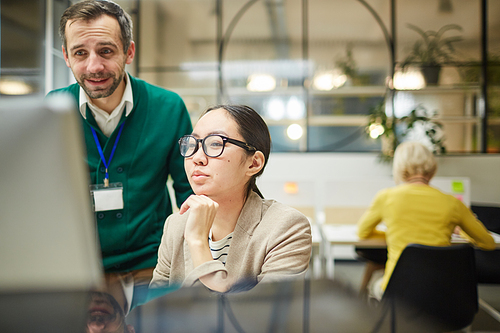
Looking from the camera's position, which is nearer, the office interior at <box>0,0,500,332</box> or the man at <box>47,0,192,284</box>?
the man at <box>47,0,192,284</box>

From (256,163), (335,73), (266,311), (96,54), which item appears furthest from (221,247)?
(335,73)

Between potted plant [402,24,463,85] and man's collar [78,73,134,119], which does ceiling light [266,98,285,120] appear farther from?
man's collar [78,73,134,119]

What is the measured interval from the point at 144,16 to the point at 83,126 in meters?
4.38

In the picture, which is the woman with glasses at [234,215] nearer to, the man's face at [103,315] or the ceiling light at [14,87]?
the man's face at [103,315]

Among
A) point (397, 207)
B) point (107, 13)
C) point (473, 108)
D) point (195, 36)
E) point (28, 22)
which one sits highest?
point (195, 36)

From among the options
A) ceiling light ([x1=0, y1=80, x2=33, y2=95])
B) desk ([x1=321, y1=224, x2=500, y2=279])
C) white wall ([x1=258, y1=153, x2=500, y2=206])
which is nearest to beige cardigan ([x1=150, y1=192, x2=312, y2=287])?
desk ([x1=321, y1=224, x2=500, y2=279])

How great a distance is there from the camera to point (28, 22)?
339 centimetres

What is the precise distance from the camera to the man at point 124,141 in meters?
1.00

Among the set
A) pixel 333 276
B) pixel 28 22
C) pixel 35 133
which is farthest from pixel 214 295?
pixel 28 22

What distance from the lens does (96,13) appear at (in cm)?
97

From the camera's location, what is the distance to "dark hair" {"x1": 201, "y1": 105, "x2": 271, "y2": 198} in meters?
0.96

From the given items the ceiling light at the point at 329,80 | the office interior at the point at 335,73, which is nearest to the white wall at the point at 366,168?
the office interior at the point at 335,73

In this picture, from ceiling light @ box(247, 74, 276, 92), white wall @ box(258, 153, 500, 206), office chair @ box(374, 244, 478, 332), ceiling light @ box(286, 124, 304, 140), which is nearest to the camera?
office chair @ box(374, 244, 478, 332)

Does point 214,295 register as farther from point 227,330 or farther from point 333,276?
point 333,276
